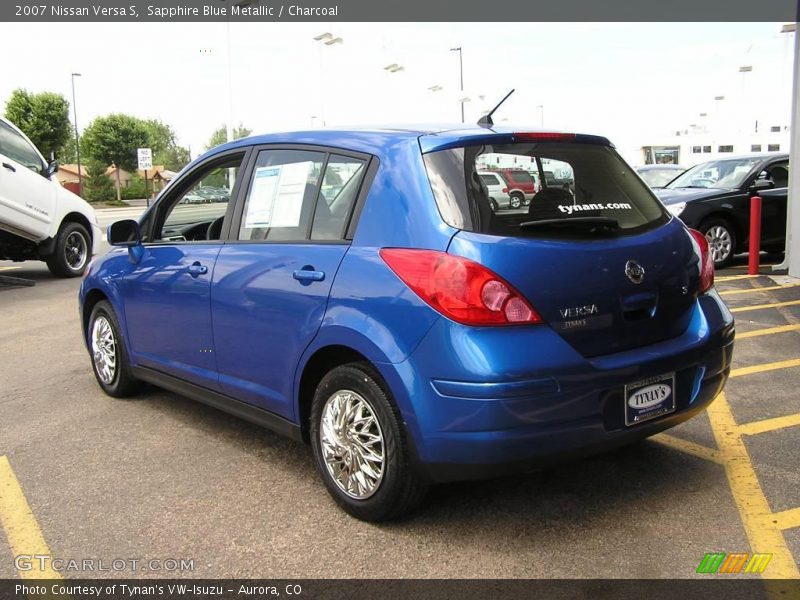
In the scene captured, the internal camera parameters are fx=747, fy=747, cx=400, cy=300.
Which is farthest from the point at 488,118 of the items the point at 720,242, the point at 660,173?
the point at 660,173

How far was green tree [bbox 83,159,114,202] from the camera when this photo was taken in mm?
64875

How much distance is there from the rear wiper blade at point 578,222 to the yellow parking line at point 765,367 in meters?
2.71

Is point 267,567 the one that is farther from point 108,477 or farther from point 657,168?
point 657,168

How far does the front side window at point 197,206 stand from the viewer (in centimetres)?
420

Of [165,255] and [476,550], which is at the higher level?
[165,255]

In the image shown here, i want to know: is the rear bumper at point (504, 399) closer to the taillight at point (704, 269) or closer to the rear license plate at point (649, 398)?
the rear license plate at point (649, 398)

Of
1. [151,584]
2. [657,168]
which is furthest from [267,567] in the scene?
[657,168]

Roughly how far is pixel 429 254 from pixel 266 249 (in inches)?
42.0

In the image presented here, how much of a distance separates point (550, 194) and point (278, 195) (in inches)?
53.6

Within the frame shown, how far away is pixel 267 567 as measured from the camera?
2877 mm

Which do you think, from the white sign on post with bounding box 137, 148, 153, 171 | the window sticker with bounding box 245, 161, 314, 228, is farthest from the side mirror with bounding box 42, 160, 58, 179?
the white sign on post with bounding box 137, 148, 153, 171

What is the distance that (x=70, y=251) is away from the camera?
11.6 metres
